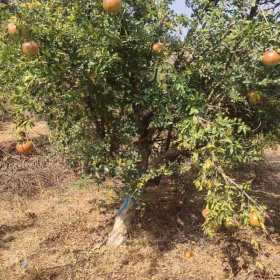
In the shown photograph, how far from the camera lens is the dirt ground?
448cm

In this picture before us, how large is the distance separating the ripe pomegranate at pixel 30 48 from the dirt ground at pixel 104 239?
5.47 feet

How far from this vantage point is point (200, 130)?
335 centimetres

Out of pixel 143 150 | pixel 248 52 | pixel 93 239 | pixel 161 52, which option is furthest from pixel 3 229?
pixel 248 52

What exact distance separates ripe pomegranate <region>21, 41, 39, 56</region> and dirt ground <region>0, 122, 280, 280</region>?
1668 millimetres

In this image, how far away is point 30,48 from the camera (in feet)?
10.6

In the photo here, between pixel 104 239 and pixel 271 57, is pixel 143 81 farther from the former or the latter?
pixel 104 239

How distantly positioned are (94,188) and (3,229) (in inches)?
65.0

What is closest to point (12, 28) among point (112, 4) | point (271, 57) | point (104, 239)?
point (112, 4)

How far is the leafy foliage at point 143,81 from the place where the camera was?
11.3ft

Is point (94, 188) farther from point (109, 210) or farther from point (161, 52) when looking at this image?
point (161, 52)

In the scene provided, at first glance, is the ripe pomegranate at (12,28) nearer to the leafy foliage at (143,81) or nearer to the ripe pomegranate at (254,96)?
the leafy foliage at (143,81)

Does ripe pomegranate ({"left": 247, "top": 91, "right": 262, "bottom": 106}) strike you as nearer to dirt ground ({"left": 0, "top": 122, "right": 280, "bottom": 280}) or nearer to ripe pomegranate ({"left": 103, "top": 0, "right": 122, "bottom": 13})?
dirt ground ({"left": 0, "top": 122, "right": 280, "bottom": 280})

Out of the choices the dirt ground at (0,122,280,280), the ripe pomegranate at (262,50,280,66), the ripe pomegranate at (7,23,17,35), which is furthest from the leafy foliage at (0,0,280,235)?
the dirt ground at (0,122,280,280)

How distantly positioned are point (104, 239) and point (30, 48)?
2.63 meters
